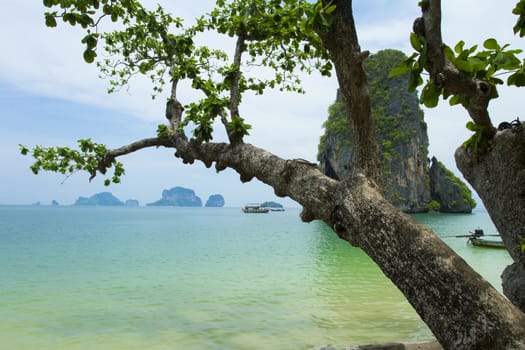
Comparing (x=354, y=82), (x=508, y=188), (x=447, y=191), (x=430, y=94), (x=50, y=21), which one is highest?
(x=50, y=21)

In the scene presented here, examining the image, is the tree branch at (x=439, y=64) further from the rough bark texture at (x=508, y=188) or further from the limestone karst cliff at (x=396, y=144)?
the limestone karst cliff at (x=396, y=144)

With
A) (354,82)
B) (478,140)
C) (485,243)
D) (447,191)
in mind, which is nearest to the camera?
(478,140)

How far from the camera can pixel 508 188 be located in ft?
9.05

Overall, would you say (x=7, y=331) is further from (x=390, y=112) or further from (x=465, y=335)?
(x=390, y=112)

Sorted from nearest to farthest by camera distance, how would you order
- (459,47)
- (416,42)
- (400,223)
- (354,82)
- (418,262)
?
(416,42) → (459,47) → (418,262) → (400,223) → (354,82)

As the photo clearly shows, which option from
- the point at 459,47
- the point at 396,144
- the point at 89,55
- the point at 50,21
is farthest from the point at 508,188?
the point at 396,144

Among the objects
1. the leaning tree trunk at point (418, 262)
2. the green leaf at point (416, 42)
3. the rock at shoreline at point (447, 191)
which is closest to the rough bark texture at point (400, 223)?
the leaning tree trunk at point (418, 262)

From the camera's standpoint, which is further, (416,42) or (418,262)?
(418,262)

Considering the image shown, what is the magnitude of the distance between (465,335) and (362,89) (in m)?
1.95

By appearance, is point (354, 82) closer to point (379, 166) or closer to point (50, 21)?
point (379, 166)

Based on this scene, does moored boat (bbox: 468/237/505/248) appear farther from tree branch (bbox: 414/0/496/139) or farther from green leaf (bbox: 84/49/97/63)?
green leaf (bbox: 84/49/97/63)

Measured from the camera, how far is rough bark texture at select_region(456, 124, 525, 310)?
2723mm

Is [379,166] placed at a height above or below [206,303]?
above

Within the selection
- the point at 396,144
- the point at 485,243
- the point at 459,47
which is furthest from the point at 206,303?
the point at 396,144
